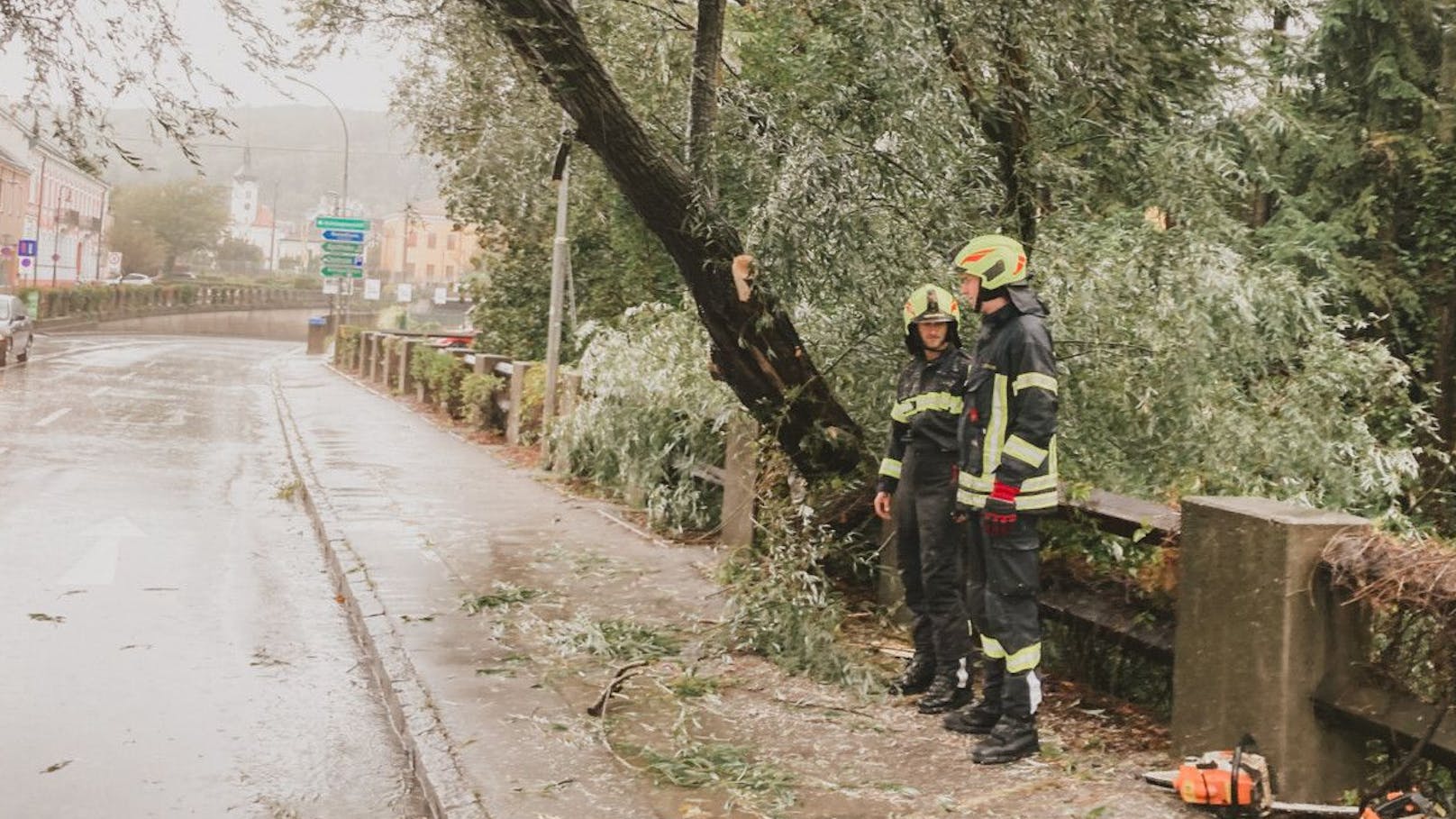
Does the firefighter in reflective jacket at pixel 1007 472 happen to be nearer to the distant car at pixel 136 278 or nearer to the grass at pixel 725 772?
the grass at pixel 725 772

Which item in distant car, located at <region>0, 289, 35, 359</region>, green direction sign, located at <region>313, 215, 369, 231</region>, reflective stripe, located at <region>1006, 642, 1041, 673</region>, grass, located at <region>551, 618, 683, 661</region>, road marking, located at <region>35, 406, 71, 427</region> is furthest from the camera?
green direction sign, located at <region>313, 215, 369, 231</region>

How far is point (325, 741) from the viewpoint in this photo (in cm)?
615

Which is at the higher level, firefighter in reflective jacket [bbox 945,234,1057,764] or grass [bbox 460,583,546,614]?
firefighter in reflective jacket [bbox 945,234,1057,764]

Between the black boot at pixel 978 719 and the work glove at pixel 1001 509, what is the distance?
2.86ft

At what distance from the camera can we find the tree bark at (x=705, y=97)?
7.97 meters

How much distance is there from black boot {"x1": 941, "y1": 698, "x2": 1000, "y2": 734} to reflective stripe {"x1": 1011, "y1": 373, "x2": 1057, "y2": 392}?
139 cm

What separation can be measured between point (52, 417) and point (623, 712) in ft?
54.8

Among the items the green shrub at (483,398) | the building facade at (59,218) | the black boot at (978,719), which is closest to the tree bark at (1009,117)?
the black boot at (978,719)

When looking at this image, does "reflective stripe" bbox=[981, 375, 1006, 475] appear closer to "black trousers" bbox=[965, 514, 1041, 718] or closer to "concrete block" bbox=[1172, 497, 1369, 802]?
"black trousers" bbox=[965, 514, 1041, 718]

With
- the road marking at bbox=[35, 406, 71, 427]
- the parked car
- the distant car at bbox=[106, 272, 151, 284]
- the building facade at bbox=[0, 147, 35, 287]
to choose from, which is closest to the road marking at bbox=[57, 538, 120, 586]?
the road marking at bbox=[35, 406, 71, 427]

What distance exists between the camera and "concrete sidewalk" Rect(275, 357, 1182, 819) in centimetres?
511

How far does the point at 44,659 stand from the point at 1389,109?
1840cm

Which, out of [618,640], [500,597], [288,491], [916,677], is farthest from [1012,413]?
[288,491]

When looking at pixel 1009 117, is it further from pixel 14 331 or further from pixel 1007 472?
pixel 14 331
